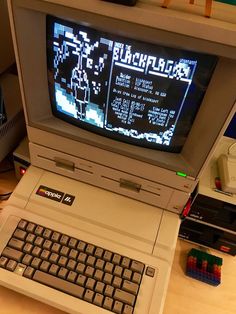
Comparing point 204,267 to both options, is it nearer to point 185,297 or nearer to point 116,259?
point 185,297

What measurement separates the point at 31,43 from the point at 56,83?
0.11 metres

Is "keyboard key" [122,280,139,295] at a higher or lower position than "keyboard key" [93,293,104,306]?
higher

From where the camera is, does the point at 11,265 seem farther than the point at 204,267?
No

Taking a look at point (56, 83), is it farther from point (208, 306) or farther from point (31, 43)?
point (208, 306)

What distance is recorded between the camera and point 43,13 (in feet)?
1.92

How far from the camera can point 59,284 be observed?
0.67m

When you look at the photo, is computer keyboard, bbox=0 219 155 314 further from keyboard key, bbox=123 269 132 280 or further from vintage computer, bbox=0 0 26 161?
vintage computer, bbox=0 0 26 161

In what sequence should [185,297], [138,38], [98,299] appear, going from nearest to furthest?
[138,38] < [98,299] < [185,297]

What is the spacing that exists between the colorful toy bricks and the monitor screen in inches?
12.9

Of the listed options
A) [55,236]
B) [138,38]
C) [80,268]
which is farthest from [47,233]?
[138,38]

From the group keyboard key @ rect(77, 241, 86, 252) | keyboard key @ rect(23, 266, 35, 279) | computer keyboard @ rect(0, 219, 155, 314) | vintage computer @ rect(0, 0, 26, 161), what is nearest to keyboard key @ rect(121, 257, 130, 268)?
computer keyboard @ rect(0, 219, 155, 314)

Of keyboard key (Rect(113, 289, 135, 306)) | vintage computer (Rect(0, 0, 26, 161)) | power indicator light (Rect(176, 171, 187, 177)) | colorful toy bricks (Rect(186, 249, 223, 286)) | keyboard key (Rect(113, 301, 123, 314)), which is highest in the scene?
vintage computer (Rect(0, 0, 26, 161))

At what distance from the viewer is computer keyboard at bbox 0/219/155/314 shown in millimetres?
659

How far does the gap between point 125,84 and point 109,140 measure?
166 mm
